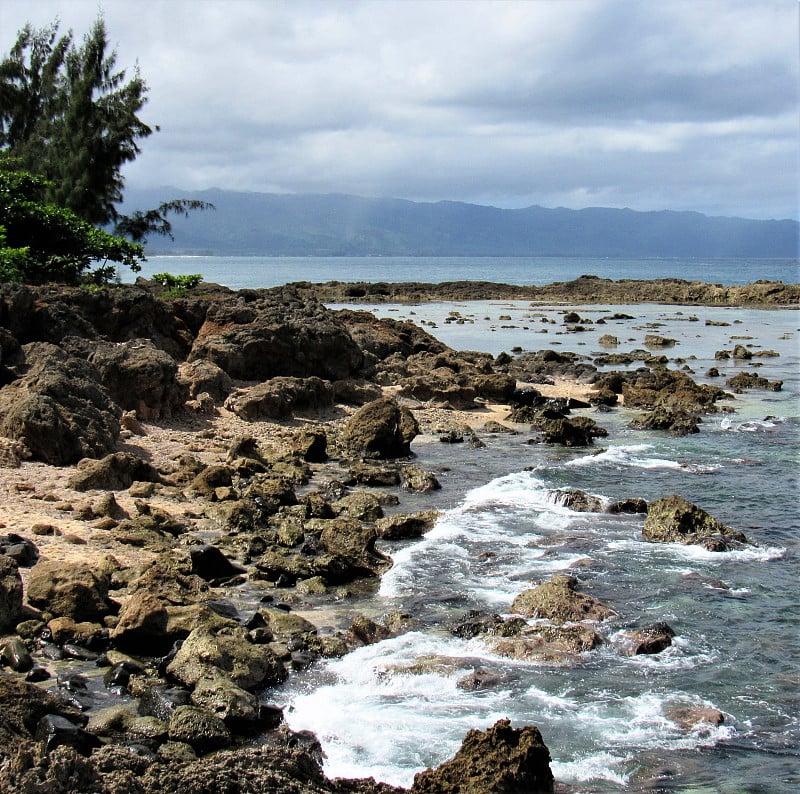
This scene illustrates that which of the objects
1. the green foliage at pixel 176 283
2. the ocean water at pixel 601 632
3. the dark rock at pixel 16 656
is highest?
the green foliage at pixel 176 283

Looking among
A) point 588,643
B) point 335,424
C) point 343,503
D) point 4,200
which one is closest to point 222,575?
point 343,503

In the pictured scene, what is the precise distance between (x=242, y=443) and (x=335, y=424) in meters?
5.55

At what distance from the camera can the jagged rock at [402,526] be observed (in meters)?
15.4

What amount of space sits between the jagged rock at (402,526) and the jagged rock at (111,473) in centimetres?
477

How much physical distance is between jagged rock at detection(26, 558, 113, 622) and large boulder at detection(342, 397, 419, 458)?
10897 millimetres

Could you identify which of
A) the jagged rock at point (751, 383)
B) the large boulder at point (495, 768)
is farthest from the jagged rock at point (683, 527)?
the jagged rock at point (751, 383)

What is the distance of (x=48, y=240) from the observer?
3048cm

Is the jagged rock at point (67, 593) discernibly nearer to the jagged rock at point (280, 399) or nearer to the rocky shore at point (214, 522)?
the rocky shore at point (214, 522)

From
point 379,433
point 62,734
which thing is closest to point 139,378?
point 379,433

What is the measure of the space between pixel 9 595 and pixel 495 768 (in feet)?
19.6

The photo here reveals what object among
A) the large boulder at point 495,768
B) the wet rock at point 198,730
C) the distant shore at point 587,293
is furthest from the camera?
the distant shore at point 587,293

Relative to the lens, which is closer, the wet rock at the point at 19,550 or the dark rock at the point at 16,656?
the dark rock at the point at 16,656

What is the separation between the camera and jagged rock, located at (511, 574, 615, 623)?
38.6ft

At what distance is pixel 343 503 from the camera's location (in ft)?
54.5
